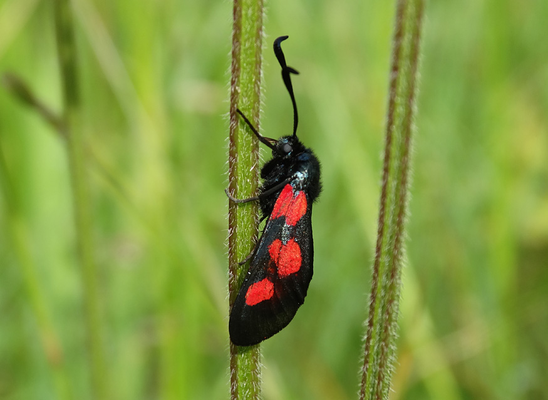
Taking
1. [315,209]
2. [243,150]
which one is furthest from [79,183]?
[315,209]

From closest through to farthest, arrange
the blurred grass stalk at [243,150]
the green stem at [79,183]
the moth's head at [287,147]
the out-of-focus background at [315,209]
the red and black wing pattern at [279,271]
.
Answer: the blurred grass stalk at [243,150] < the red and black wing pattern at [279,271] < the green stem at [79,183] < the moth's head at [287,147] < the out-of-focus background at [315,209]

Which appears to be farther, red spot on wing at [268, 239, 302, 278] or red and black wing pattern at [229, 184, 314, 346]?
red spot on wing at [268, 239, 302, 278]

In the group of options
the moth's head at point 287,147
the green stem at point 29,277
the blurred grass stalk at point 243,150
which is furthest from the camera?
the green stem at point 29,277

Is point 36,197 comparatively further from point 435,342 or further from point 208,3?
point 435,342

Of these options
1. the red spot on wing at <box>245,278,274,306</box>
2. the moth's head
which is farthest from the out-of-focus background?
the red spot on wing at <box>245,278,274,306</box>

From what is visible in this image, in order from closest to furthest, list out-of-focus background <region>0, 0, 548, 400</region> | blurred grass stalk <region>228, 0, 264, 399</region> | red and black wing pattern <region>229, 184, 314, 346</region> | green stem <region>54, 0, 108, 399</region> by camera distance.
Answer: blurred grass stalk <region>228, 0, 264, 399</region> → red and black wing pattern <region>229, 184, 314, 346</region> → green stem <region>54, 0, 108, 399</region> → out-of-focus background <region>0, 0, 548, 400</region>

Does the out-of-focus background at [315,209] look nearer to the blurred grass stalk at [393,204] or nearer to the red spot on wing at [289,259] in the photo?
the red spot on wing at [289,259]

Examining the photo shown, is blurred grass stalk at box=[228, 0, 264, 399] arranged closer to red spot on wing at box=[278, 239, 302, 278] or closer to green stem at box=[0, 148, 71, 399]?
red spot on wing at box=[278, 239, 302, 278]

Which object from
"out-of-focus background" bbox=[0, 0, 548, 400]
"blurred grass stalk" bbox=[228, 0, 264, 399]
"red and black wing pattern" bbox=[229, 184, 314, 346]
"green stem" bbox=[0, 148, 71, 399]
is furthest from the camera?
"out-of-focus background" bbox=[0, 0, 548, 400]

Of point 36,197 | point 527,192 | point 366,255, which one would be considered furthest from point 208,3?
point 527,192

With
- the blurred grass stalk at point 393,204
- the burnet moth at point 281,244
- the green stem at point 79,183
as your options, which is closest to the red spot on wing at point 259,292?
the burnet moth at point 281,244
